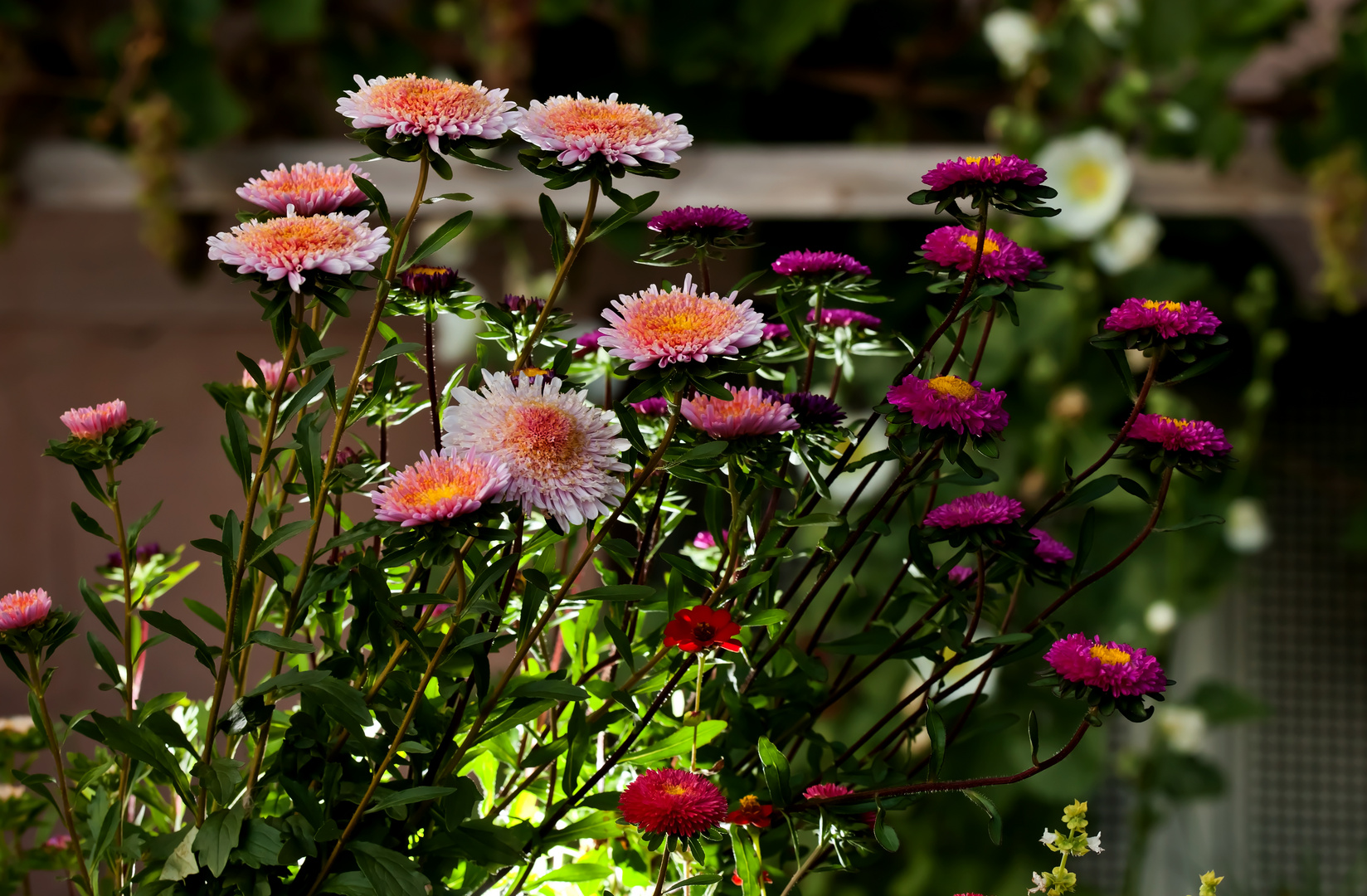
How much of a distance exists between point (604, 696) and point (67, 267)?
5.54 ft

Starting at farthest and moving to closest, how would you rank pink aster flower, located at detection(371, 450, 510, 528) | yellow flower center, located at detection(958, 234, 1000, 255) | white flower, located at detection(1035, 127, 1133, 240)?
white flower, located at detection(1035, 127, 1133, 240)
yellow flower center, located at detection(958, 234, 1000, 255)
pink aster flower, located at detection(371, 450, 510, 528)

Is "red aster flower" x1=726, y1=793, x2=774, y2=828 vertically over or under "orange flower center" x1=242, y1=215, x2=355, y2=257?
under

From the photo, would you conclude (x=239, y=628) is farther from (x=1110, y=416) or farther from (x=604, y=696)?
(x=1110, y=416)

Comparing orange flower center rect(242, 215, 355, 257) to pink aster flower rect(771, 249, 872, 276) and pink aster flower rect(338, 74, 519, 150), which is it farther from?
pink aster flower rect(771, 249, 872, 276)

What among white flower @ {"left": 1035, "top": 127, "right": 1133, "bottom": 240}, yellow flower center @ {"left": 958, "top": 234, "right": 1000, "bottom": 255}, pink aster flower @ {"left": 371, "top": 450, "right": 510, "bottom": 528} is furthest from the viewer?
white flower @ {"left": 1035, "top": 127, "right": 1133, "bottom": 240}

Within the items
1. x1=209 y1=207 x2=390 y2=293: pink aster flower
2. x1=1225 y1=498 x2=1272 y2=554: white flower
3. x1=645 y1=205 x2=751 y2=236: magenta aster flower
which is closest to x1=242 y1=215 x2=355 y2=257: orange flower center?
x1=209 y1=207 x2=390 y2=293: pink aster flower

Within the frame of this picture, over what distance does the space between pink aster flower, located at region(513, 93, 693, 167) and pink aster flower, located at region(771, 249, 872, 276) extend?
72mm

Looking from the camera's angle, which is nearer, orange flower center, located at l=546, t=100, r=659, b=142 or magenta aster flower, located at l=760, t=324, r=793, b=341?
orange flower center, located at l=546, t=100, r=659, b=142

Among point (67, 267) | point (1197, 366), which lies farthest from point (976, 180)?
point (67, 267)

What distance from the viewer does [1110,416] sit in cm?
158

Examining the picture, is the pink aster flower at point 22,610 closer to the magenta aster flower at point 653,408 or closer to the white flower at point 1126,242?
the magenta aster flower at point 653,408

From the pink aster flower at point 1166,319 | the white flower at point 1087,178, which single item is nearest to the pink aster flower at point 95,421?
the pink aster flower at point 1166,319

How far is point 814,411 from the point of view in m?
0.36

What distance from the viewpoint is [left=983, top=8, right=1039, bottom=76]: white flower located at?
1.42 meters
